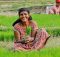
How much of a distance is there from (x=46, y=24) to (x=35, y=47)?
248 cm

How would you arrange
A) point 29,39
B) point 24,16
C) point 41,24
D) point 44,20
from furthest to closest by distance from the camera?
point 44,20, point 41,24, point 24,16, point 29,39

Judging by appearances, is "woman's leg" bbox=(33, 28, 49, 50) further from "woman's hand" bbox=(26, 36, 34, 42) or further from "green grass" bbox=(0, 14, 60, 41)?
"green grass" bbox=(0, 14, 60, 41)

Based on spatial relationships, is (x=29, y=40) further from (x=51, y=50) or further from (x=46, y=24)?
(x=46, y=24)

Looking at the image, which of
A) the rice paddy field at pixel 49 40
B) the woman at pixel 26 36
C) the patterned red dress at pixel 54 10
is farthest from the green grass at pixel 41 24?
the woman at pixel 26 36

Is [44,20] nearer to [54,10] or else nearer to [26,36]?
[54,10]

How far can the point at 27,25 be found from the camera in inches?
281

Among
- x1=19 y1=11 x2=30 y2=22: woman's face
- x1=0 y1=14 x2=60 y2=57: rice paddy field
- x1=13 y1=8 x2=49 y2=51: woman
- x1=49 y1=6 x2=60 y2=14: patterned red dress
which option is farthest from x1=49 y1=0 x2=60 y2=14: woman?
x1=19 y1=11 x2=30 y2=22: woman's face

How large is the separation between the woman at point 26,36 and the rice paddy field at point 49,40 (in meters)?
0.16

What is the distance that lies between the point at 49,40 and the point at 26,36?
48.5 inches

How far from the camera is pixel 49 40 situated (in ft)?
26.4

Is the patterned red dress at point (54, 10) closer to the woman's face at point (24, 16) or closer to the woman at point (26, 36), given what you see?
the woman at point (26, 36)

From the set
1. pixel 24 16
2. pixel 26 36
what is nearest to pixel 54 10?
pixel 24 16

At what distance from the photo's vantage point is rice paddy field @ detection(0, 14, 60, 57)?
5.80 m

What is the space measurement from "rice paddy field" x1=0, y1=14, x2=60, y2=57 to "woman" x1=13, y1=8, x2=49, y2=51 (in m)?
0.16
